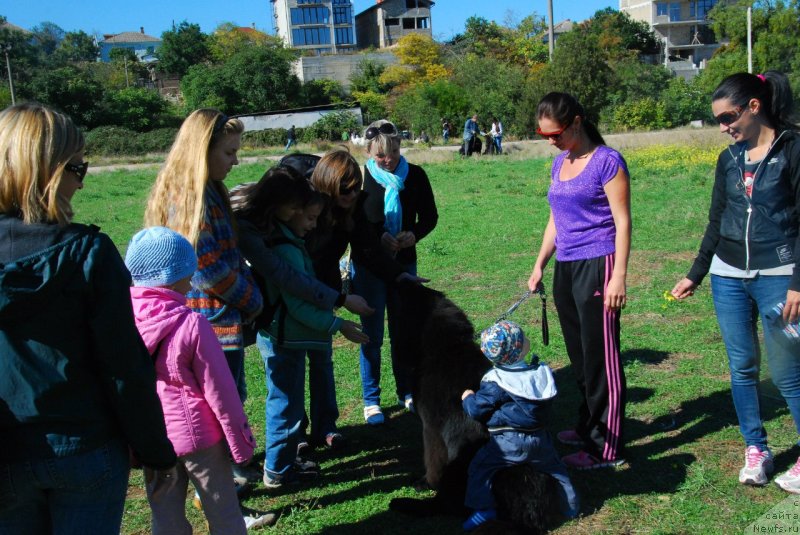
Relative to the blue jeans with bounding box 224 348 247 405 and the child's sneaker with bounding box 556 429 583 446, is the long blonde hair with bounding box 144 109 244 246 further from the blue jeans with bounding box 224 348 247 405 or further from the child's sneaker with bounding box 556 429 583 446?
the child's sneaker with bounding box 556 429 583 446

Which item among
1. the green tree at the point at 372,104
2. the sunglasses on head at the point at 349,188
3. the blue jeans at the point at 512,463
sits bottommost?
the blue jeans at the point at 512,463

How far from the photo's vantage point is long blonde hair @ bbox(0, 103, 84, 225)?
192cm

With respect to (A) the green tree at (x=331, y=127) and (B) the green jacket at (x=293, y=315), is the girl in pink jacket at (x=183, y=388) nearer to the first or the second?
(B) the green jacket at (x=293, y=315)

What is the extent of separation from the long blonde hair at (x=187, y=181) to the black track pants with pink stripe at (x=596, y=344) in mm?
2049

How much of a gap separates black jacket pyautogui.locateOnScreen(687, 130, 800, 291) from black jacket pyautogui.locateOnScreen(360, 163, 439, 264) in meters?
1.93

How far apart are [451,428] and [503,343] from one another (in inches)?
25.0

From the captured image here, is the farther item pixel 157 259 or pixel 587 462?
pixel 587 462

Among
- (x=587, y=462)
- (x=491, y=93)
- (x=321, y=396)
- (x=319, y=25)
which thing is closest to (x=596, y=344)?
(x=587, y=462)

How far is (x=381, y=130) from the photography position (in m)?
4.96

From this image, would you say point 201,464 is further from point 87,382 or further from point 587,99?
point 587,99

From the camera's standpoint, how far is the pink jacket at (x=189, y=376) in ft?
8.43

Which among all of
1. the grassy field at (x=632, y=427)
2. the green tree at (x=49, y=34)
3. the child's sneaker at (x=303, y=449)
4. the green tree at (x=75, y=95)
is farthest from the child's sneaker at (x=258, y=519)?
the green tree at (x=49, y=34)

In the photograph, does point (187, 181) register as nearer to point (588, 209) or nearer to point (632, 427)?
point (588, 209)

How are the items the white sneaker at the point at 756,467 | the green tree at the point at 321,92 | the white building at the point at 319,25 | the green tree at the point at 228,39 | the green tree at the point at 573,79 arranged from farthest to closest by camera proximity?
the white building at the point at 319,25 → the green tree at the point at 228,39 → the green tree at the point at 321,92 → the green tree at the point at 573,79 → the white sneaker at the point at 756,467
